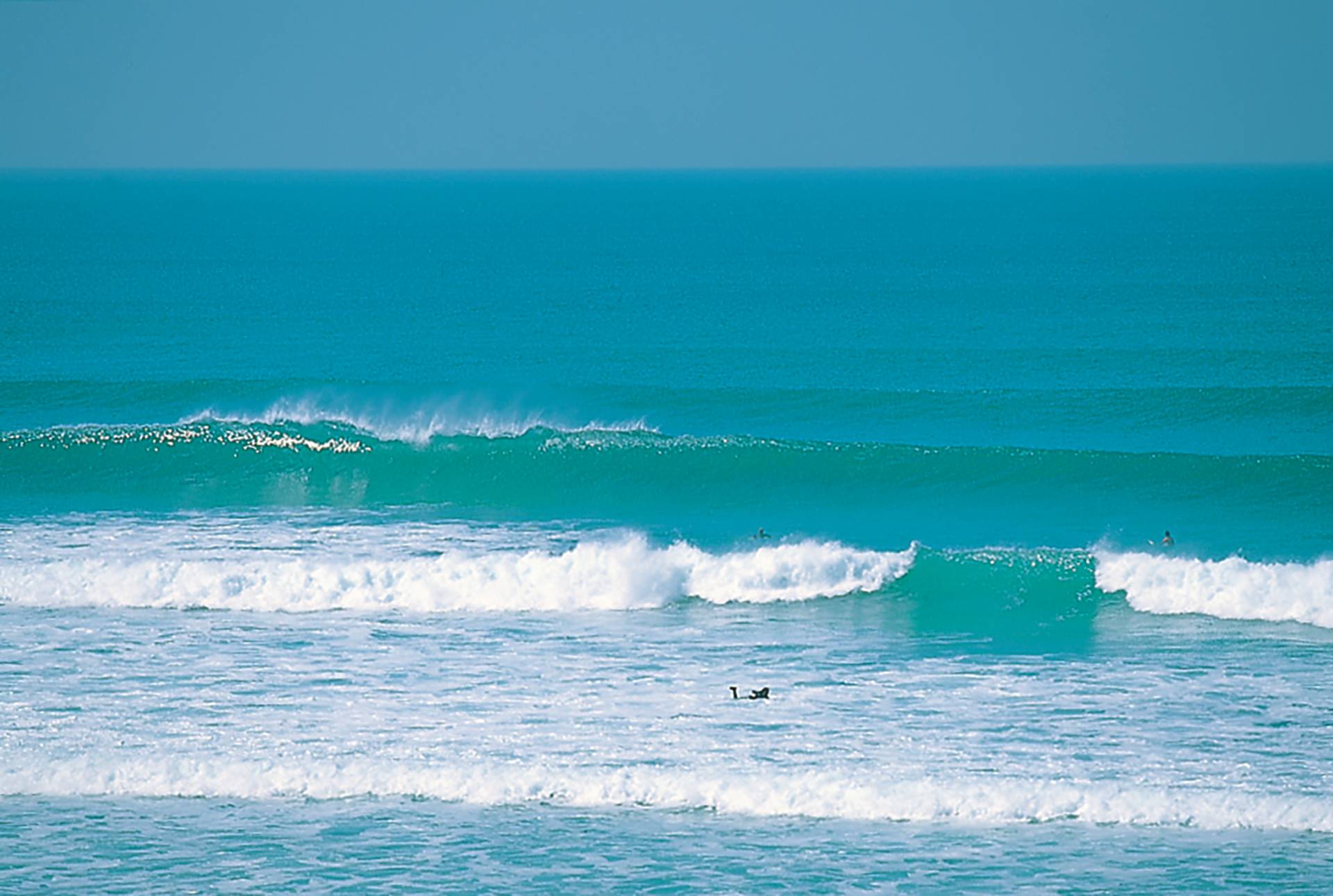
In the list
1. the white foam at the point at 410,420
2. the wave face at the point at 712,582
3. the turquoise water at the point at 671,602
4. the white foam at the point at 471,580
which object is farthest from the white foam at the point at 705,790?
the white foam at the point at 410,420

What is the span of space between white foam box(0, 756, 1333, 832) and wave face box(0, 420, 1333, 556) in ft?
26.5

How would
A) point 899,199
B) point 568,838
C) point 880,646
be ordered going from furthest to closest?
1. point 899,199
2. point 880,646
3. point 568,838

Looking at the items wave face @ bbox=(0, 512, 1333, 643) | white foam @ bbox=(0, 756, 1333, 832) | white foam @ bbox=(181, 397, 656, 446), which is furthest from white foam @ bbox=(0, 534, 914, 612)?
white foam @ bbox=(181, 397, 656, 446)

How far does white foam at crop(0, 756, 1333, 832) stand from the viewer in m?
11.6

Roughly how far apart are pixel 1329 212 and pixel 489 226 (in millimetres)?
50589

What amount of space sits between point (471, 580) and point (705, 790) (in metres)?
6.15

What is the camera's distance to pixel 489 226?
93.4 meters

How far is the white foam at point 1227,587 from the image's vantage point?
53.7ft

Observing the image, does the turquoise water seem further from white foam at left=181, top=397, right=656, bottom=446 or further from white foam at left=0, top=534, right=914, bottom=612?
white foam at left=181, top=397, right=656, bottom=446

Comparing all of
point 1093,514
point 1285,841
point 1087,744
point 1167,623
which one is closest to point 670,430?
point 1093,514

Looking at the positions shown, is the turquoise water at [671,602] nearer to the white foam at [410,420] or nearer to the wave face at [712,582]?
the wave face at [712,582]

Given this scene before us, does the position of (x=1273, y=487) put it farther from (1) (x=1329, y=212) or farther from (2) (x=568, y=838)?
(1) (x=1329, y=212)

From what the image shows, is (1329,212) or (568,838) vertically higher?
(1329,212)

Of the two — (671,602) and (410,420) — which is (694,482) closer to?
(671,602)
